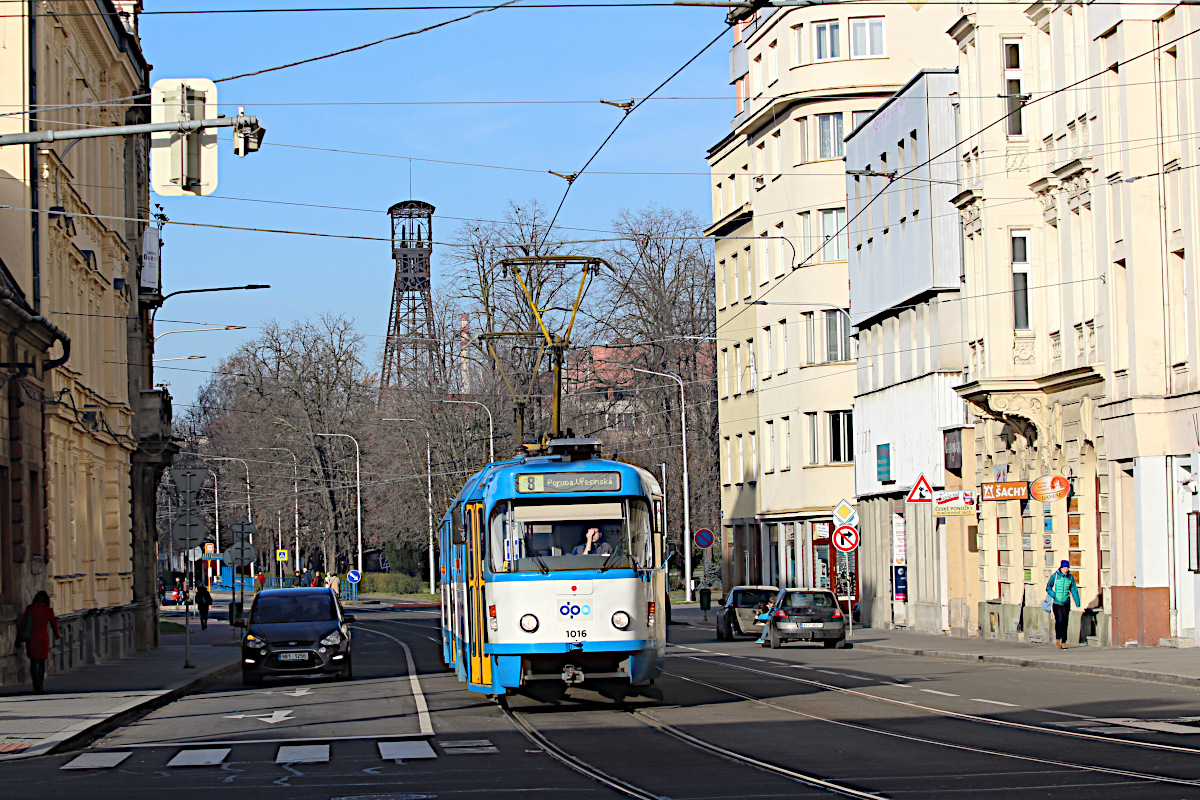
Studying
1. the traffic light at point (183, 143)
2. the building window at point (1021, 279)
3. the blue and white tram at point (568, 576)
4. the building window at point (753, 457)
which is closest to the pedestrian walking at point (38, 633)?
the blue and white tram at point (568, 576)

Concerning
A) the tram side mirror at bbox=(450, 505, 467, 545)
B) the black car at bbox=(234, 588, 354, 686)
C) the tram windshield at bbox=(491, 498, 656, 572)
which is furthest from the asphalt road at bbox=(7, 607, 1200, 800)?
the tram side mirror at bbox=(450, 505, 467, 545)

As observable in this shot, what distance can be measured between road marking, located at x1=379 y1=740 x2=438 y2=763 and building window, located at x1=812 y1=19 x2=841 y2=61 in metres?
41.5

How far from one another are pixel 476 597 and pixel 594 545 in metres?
1.72

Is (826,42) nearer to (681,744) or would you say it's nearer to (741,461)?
(741,461)

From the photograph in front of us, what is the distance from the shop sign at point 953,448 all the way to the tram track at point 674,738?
21.7 m

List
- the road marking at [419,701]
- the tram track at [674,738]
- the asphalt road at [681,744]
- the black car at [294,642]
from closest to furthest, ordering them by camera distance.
→ the tram track at [674,738] < the asphalt road at [681,744] < the road marking at [419,701] < the black car at [294,642]

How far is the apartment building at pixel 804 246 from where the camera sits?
53.9 metres

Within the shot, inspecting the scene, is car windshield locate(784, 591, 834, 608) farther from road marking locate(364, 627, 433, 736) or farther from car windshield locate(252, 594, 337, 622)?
car windshield locate(252, 594, 337, 622)

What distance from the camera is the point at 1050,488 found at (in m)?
31.7

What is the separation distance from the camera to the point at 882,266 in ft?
150

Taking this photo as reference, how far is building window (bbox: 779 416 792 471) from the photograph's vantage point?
57.5m

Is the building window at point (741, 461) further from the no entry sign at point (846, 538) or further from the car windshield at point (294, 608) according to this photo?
the car windshield at point (294, 608)

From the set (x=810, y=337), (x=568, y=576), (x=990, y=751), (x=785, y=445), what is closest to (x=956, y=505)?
(x=568, y=576)

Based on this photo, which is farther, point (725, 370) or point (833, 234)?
point (725, 370)
